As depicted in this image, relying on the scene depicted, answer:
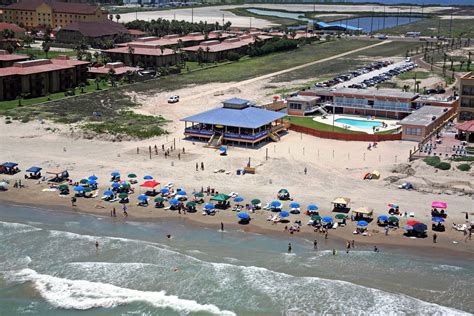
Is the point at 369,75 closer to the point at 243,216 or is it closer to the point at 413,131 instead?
the point at 413,131

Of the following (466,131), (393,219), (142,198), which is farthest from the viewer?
(466,131)

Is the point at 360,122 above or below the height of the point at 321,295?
above

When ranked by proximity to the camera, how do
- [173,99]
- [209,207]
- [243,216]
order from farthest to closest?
[173,99] < [209,207] < [243,216]

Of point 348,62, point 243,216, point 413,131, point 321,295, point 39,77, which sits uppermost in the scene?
point 348,62

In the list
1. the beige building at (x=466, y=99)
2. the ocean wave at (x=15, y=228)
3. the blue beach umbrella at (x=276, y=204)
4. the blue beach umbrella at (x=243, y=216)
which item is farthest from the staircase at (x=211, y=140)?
the beige building at (x=466, y=99)

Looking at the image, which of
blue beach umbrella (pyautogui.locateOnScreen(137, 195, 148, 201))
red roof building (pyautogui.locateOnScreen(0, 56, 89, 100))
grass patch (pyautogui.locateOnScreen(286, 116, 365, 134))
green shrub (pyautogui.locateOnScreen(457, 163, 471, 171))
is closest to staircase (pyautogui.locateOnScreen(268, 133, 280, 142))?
grass patch (pyautogui.locateOnScreen(286, 116, 365, 134))

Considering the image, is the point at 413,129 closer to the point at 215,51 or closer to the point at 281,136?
the point at 281,136

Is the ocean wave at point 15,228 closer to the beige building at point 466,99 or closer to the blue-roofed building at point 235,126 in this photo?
the blue-roofed building at point 235,126

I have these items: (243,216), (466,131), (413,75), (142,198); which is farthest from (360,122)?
(413,75)
